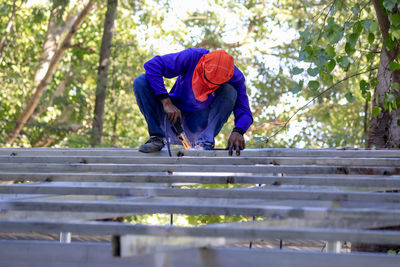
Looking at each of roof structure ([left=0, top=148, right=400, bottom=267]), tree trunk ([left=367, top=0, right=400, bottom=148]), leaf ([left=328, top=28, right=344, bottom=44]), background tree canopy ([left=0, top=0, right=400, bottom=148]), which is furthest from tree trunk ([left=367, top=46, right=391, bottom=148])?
background tree canopy ([left=0, top=0, right=400, bottom=148])

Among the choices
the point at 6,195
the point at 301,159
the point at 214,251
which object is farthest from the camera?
the point at 301,159

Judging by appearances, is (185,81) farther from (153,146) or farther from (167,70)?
(153,146)

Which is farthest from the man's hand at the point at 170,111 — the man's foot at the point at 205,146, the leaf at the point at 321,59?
the leaf at the point at 321,59

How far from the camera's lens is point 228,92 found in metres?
4.14

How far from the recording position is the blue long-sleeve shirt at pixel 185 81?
13.1 feet

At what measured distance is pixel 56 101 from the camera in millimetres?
13844

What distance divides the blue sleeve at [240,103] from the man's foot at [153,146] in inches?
22.2

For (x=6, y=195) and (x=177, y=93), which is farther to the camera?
(x=177, y=93)

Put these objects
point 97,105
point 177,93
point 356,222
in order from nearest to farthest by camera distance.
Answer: point 356,222 → point 177,93 → point 97,105

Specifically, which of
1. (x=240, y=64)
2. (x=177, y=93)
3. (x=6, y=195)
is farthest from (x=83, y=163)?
(x=240, y=64)

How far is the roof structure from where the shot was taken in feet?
5.49

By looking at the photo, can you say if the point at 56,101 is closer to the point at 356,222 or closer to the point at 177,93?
the point at 177,93

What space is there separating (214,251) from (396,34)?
267 cm

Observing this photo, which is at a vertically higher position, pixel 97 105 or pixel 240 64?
pixel 240 64
